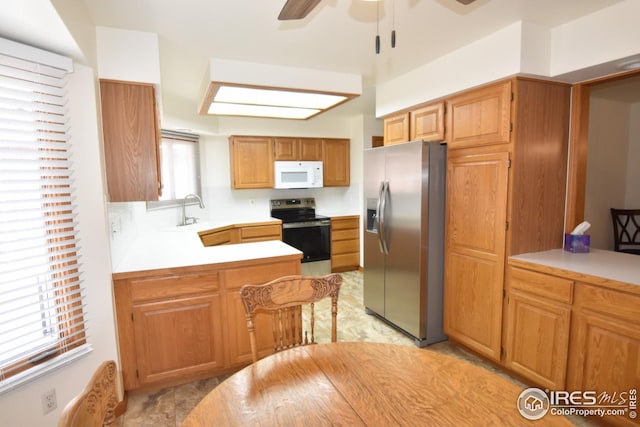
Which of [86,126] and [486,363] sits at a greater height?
[86,126]

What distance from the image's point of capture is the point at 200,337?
6.98 feet

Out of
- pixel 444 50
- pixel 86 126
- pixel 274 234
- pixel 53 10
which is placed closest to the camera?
pixel 53 10

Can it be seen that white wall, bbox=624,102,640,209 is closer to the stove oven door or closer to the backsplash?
the backsplash

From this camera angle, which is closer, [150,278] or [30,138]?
[30,138]

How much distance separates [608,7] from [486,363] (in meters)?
2.44

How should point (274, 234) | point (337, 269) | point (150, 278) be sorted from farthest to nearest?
point (337, 269)
point (274, 234)
point (150, 278)

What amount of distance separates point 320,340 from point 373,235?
3.60ft

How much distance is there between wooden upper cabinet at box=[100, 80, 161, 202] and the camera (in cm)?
194

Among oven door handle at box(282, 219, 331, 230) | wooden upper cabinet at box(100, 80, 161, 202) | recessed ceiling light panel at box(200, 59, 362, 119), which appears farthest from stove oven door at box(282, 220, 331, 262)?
wooden upper cabinet at box(100, 80, 161, 202)

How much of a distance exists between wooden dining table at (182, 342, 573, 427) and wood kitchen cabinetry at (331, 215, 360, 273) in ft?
11.6

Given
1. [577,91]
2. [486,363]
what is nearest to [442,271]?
[486,363]

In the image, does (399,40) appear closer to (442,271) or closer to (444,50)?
(444,50)

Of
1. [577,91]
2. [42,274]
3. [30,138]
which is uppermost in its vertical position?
[577,91]

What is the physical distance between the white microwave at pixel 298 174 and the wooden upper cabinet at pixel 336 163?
184mm
